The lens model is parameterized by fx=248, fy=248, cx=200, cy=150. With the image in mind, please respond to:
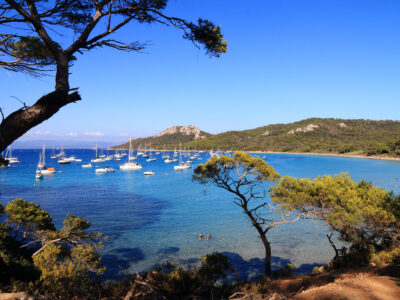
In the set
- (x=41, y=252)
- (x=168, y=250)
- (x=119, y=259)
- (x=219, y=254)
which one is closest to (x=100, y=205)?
(x=119, y=259)

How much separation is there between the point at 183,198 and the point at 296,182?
23614 mm

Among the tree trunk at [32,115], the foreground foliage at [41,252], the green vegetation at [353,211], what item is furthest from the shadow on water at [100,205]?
the tree trunk at [32,115]

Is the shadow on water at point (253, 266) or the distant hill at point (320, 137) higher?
the distant hill at point (320, 137)

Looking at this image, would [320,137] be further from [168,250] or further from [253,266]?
[168,250]

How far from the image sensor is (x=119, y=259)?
50.7ft

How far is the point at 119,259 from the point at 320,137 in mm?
147309

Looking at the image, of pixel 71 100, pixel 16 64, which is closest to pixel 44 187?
pixel 16 64

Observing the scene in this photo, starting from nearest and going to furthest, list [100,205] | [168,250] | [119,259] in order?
[119,259] < [168,250] < [100,205]

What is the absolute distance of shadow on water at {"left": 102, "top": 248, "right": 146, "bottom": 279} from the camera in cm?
1356

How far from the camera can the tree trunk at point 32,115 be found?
285cm

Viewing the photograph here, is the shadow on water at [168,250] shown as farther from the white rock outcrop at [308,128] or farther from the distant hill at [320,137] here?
the white rock outcrop at [308,128]

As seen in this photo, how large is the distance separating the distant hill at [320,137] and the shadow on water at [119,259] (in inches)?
4021

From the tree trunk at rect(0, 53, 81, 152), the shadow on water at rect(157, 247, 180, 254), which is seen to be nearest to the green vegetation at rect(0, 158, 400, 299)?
the tree trunk at rect(0, 53, 81, 152)

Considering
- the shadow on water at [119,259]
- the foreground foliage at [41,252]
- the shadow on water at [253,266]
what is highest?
the foreground foliage at [41,252]
